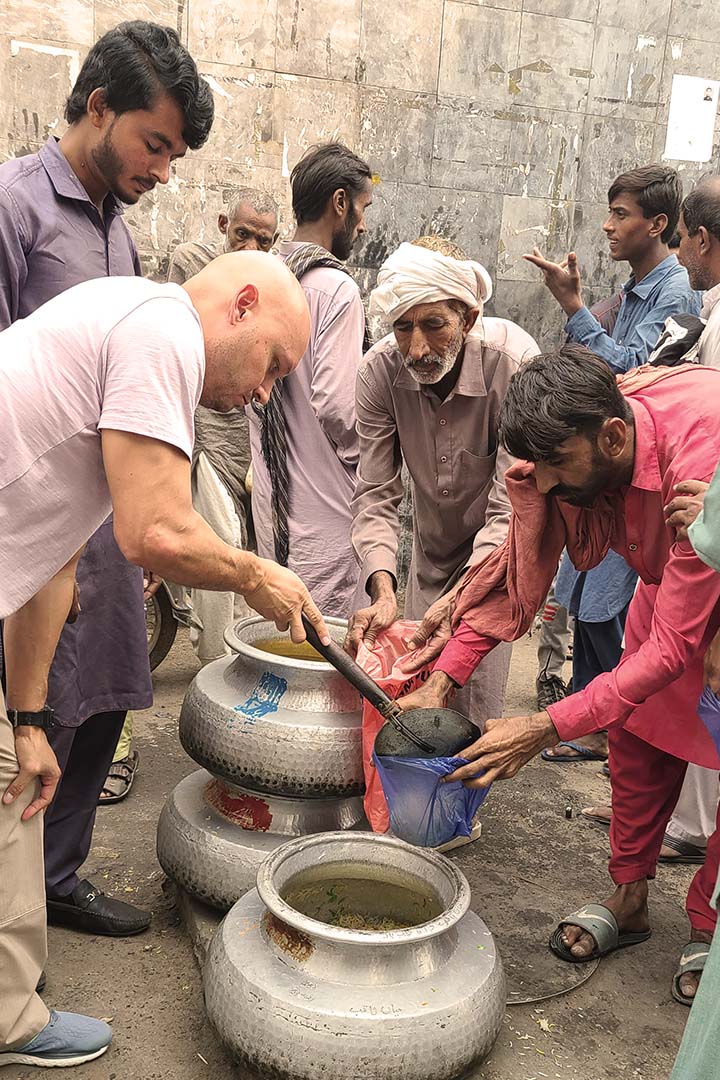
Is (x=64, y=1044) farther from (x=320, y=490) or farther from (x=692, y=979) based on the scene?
(x=320, y=490)

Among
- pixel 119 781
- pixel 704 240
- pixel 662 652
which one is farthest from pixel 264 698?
pixel 704 240

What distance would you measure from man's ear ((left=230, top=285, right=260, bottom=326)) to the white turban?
0.97m

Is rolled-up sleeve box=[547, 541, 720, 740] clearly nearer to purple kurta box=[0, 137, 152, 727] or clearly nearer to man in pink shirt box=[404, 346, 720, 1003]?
man in pink shirt box=[404, 346, 720, 1003]

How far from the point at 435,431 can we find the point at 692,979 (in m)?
1.85

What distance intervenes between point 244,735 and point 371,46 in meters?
5.19

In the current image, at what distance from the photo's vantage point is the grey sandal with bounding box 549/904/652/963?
9.84 feet

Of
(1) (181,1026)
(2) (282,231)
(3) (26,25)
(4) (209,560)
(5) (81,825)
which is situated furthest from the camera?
(2) (282,231)

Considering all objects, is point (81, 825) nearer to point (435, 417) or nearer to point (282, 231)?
point (435, 417)

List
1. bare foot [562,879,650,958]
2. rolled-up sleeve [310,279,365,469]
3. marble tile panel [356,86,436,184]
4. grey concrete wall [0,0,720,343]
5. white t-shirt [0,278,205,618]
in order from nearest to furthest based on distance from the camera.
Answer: white t-shirt [0,278,205,618]
bare foot [562,879,650,958]
rolled-up sleeve [310,279,365,469]
grey concrete wall [0,0,720,343]
marble tile panel [356,86,436,184]

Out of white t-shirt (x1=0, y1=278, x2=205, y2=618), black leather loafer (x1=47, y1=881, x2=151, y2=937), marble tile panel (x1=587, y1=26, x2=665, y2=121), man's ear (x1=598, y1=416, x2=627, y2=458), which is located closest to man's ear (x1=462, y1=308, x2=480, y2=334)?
man's ear (x1=598, y1=416, x2=627, y2=458)

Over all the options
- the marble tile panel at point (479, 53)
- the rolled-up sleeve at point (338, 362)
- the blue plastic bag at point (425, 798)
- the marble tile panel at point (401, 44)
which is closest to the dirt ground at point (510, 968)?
the blue plastic bag at point (425, 798)

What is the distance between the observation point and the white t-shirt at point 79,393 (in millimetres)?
1864

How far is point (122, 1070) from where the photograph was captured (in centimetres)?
246

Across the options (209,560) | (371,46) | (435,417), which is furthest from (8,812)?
(371,46)
